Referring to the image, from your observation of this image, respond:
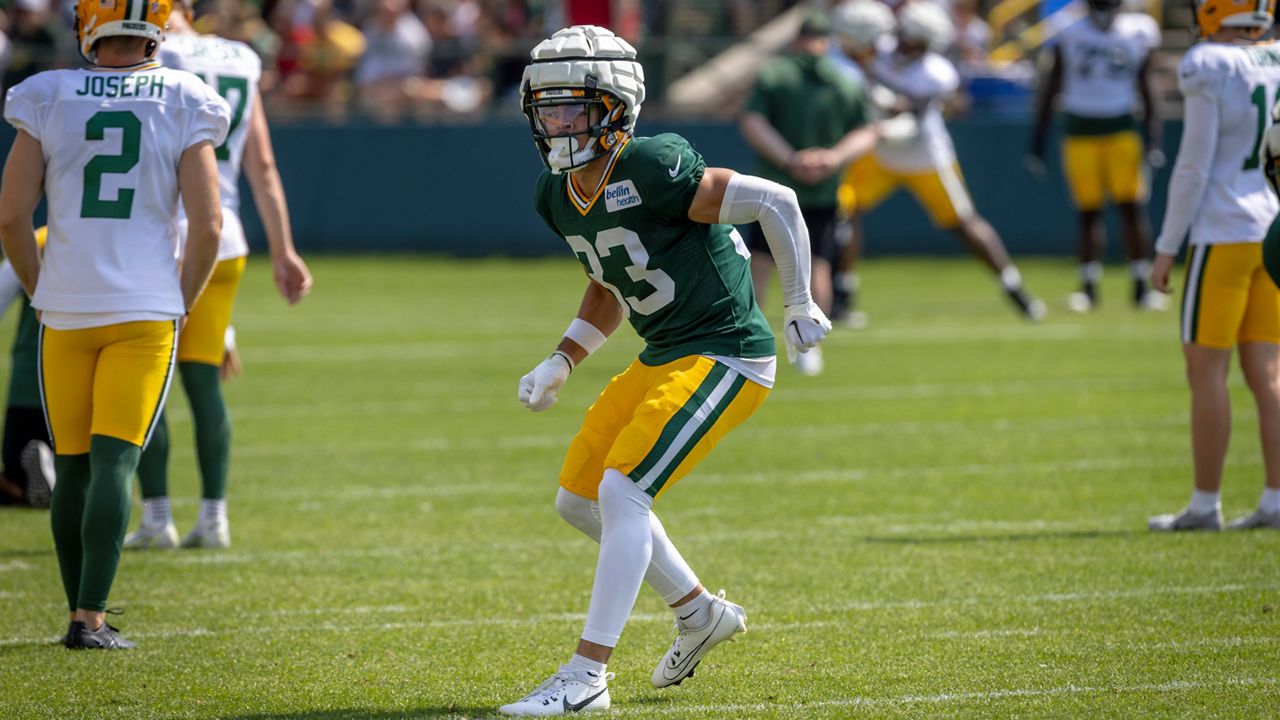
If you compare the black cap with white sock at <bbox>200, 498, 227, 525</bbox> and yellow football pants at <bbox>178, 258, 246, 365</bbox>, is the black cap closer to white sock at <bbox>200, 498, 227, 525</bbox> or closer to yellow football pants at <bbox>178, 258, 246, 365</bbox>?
yellow football pants at <bbox>178, 258, 246, 365</bbox>

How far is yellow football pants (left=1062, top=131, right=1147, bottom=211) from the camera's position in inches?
562

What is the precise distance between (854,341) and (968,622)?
7.38m

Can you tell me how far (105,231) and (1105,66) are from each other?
10763mm

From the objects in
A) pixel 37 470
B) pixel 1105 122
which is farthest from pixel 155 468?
pixel 1105 122

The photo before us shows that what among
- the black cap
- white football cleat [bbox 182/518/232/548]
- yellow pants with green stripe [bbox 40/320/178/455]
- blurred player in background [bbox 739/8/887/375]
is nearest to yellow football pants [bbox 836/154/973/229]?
blurred player in background [bbox 739/8/887/375]

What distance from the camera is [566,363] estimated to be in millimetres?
5008

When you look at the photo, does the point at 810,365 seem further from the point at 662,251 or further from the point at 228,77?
the point at 662,251

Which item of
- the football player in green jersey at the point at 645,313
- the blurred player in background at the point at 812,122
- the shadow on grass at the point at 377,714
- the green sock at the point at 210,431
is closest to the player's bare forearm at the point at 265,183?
the green sock at the point at 210,431

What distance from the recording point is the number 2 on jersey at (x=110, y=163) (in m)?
5.22

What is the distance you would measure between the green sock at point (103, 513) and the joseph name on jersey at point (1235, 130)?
4089 mm

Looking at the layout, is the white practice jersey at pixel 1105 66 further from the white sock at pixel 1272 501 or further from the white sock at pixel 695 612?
the white sock at pixel 695 612

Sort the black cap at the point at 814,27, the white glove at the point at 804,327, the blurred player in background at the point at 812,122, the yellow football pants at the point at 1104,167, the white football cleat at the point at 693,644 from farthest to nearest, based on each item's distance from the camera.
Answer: the yellow football pants at the point at 1104,167 < the black cap at the point at 814,27 < the blurred player in background at the point at 812,122 < the white football cleat at the point at 693,644 < the white glove at the point at 804,327

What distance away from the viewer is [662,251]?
4703 mm

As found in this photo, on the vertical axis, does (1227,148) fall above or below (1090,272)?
above
